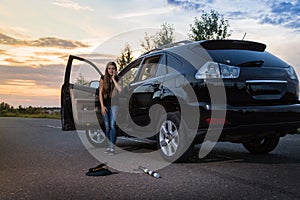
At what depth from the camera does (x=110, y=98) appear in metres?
8.09

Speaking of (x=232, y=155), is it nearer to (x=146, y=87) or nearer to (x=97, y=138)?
(x=146, y=87)

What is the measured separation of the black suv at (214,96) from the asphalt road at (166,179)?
0.49 metres

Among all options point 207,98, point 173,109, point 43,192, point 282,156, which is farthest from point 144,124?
point 43,192

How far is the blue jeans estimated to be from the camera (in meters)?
8.02

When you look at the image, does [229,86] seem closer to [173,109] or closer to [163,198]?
[173,109]

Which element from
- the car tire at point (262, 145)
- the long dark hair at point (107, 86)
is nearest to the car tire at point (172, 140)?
the long dark hair at point (107, 86)

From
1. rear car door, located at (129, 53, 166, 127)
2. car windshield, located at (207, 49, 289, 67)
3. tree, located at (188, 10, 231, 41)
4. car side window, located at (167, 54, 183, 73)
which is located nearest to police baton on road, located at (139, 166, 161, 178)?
rear car door, located at (129, 53, 166, 127)

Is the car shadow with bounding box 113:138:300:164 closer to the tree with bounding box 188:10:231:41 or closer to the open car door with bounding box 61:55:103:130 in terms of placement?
the open car door with bounding box 61:55:103:130

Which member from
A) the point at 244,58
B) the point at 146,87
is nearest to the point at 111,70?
the point at 146,87

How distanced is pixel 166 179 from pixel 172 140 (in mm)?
1298

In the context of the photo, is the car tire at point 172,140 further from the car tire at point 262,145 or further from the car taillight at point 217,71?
the car tire at point 262,145

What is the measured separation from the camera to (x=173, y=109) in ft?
21.4

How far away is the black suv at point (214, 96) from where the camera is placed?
19.5 feet

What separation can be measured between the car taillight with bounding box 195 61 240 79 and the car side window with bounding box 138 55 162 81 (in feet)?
4.25
